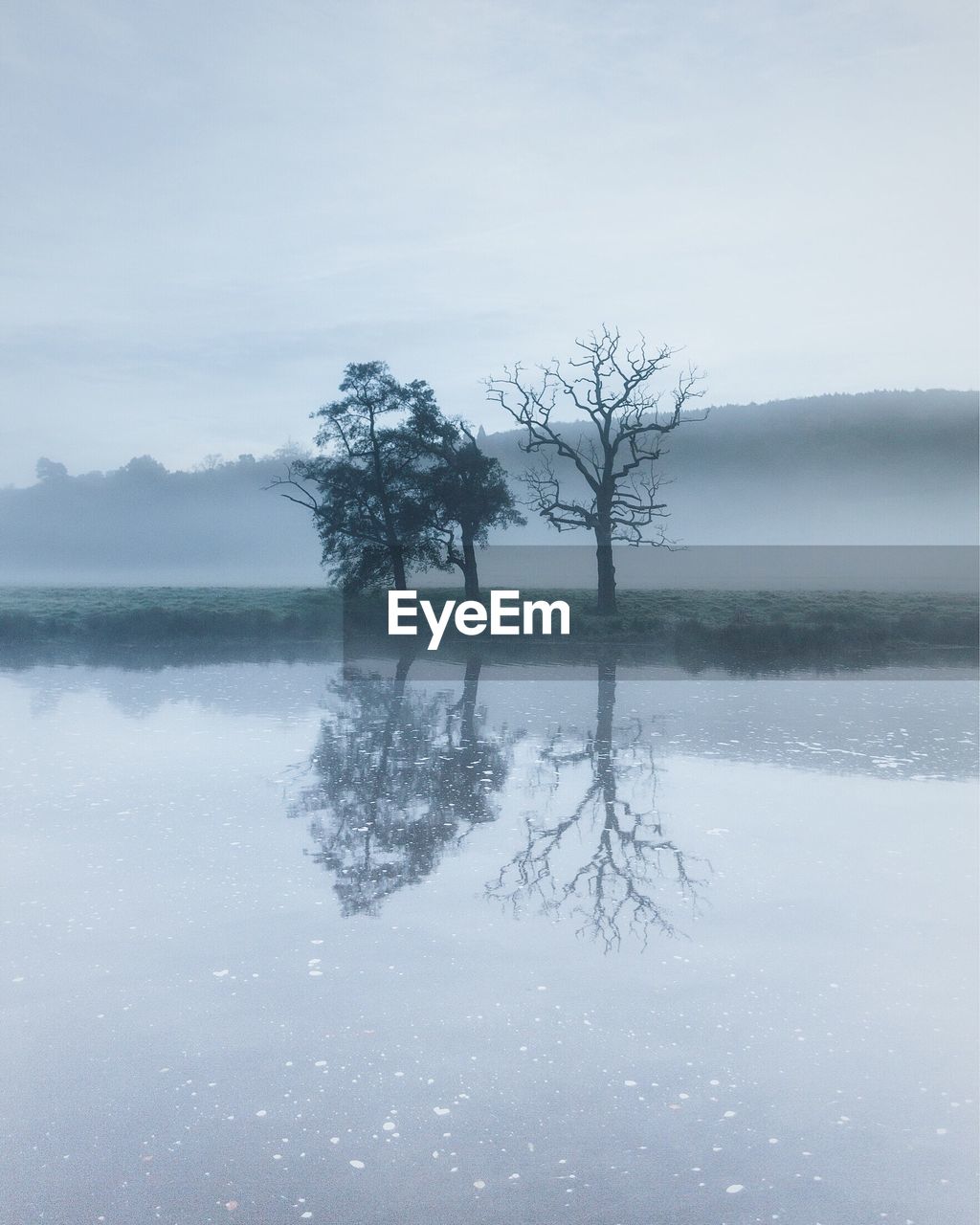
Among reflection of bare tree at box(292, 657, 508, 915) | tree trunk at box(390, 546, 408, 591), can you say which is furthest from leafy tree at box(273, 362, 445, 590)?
reflection of bare tree at box(292, 657, 508, 915)

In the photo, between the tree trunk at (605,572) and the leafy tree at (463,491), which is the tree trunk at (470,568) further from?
the tree trunk at (605,572)

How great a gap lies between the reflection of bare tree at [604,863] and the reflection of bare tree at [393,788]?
0.90m

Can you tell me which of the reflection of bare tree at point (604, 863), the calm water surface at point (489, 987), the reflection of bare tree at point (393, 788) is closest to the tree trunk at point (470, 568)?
the reflection of bare tree at point (393, 788)

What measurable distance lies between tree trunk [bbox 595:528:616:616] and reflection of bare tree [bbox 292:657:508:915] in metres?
19.5

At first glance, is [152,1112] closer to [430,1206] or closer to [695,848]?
[430,1206]

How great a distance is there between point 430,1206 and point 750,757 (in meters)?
11.5

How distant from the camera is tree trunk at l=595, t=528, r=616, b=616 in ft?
134

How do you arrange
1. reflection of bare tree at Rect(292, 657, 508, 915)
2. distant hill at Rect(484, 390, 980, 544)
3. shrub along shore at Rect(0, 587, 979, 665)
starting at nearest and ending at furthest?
reflection of bare tree at Rect(292, 657, 508, 915) < shrub along shore at Rect(0, 587, 979, 665) < distant hill at Rect(484, 390, 980, 544)

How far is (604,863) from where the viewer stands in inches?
419

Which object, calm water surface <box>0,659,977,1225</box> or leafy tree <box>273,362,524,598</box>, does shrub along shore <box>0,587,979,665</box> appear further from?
calm water surface <box>0,659,977,1225</box>

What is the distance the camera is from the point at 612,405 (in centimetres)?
4259

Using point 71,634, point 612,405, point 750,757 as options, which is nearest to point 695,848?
point 750,757

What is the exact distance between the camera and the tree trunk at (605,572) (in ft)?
134

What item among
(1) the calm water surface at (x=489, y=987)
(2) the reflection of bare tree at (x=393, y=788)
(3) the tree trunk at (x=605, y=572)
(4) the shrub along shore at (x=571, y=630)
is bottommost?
(1) the calm water surface at (x=489, y=987)
